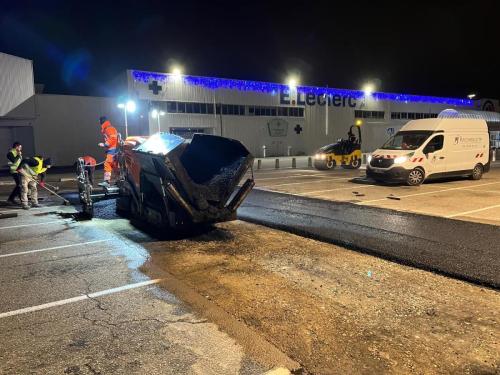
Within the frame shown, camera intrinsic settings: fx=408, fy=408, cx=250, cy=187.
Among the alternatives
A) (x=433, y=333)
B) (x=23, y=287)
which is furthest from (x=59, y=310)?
(x=433, y=333)

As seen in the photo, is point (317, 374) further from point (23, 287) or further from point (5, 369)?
point (23, 287)

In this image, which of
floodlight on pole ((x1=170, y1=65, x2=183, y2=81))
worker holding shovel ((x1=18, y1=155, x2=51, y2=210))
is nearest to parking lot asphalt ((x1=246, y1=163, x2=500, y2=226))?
worker holding shovel ((x1=18, y1=155, x2=51, y2=210))

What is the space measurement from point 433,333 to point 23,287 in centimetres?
464

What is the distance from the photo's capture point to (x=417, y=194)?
12.1 meters

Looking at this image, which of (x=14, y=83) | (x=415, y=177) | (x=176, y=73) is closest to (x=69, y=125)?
(x=14, y=83)

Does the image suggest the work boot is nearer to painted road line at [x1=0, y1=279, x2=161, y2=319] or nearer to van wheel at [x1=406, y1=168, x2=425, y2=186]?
painted road line at [x1=0, y1=279, x2=161, y2=319]

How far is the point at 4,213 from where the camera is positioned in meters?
9.80

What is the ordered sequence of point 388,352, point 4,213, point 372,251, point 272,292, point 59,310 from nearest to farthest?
point 388,352
point 59,310
point 272,292
point 372,251
point 4,213

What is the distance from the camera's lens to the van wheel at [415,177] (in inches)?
542

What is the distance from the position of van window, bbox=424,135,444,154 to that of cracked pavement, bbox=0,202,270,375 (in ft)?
36.8

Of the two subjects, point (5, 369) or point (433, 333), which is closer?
point (5, 369)

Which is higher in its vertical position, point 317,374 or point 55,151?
point 55,151

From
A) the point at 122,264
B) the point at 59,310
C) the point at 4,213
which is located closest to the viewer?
the point at 59,310

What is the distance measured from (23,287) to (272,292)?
3.05 meters
